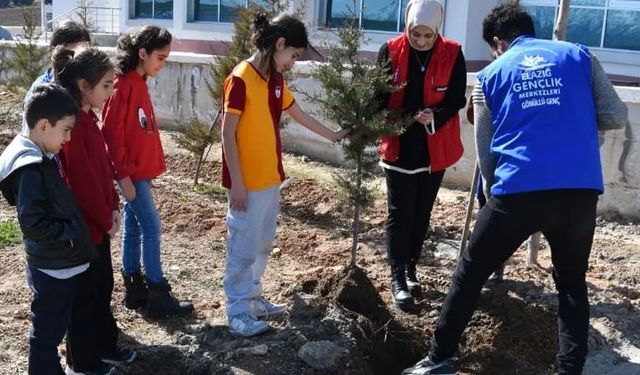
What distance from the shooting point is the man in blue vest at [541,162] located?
11.6 feet

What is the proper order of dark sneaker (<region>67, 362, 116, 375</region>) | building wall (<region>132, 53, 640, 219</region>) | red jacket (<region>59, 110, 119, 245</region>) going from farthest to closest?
building wall (<region>132, 53, 640, 219</region>) → dark sneaker (<region>67, 362, 116, 375</region>) → red jacket (<region>59, 110, 119, 245</region>)

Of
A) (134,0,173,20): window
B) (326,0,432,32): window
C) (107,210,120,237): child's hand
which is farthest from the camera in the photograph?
(134,0,173,20): window

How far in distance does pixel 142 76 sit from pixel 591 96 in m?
2.35

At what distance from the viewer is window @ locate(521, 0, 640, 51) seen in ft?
40.5

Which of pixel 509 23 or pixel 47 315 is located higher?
pixel 509 23

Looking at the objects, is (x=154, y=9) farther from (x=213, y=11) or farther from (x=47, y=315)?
(x=47, y=315)

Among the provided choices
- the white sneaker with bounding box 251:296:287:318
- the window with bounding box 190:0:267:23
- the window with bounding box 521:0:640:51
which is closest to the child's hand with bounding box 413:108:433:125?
the white sneaker with bounding box 251:296:287:318

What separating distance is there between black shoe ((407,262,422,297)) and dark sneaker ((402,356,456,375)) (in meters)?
0.93

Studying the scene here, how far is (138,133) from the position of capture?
4.26 m

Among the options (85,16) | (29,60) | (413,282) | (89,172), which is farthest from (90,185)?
(85,16)

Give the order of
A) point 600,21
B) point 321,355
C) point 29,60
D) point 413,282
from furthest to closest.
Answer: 1. point 600,21
2. point 29,60
3. point 413,282
4. point 321,355

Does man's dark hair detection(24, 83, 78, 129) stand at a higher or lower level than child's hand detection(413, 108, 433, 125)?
higher

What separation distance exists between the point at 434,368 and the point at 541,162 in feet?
3.83

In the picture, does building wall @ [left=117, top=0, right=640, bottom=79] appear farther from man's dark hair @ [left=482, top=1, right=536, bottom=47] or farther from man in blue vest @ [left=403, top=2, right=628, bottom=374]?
man in blue vest @ [left=403, top=2, right=628, bottom=374]
